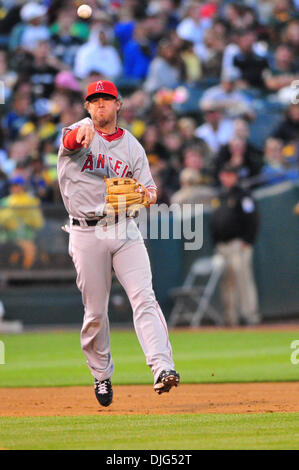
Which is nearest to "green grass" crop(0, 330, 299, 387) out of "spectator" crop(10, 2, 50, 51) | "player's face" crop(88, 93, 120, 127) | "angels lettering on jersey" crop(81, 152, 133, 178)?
"angels lettering on jersey" crop(81, 152, 133, 178)

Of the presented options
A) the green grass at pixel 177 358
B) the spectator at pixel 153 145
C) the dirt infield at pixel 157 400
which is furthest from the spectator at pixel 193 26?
the dirt infield at pixel 157 400

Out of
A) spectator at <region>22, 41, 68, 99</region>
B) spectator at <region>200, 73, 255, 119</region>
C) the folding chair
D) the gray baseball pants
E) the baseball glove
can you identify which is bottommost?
the gray baseball pants

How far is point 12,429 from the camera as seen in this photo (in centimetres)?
545

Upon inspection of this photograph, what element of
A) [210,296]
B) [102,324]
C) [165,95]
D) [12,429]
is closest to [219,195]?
[210,296]

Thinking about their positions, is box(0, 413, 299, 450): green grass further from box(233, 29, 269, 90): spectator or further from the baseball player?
box(233, 29, 269, 90): spectator

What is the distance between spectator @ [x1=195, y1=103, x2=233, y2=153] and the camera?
15977mm

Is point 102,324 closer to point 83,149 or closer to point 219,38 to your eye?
point 83,149

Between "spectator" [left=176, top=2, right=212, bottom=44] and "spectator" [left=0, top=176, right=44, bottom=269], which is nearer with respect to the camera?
"spectator" [left=0, top=176, right=44, bottom=269]

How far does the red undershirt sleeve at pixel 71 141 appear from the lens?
19.4ft

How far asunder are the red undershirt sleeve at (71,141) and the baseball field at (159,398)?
173cm

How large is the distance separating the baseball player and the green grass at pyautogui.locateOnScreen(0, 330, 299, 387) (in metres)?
2.35

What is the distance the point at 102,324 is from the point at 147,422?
970 millimetres

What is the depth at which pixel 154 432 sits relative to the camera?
16.8 ft

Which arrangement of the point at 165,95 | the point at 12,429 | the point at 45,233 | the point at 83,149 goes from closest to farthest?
the point at 12,429 < the point at 83,149 < the point at 45,233 < the point at 165,95
